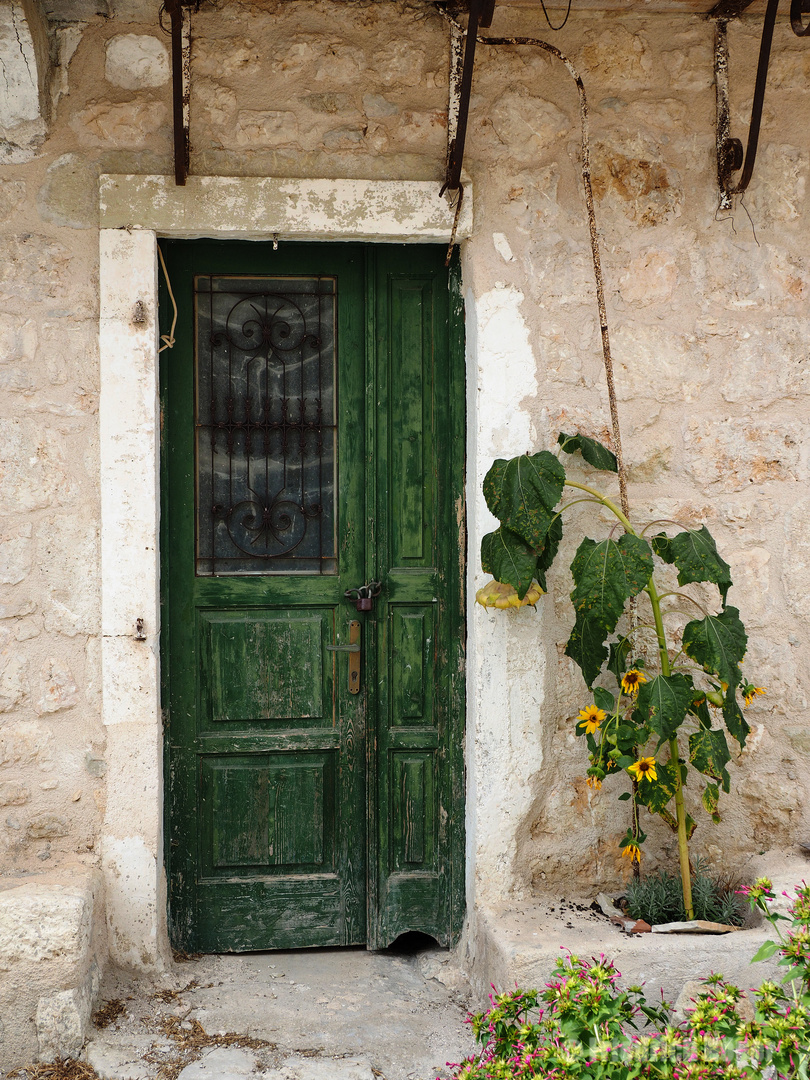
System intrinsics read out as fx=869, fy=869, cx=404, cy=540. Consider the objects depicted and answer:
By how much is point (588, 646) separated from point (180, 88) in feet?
6.43

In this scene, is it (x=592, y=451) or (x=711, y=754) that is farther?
(x=592, y=451)

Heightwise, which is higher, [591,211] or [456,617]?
[591,211]

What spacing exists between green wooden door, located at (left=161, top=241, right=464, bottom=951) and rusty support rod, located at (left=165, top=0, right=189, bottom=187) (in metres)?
0.29

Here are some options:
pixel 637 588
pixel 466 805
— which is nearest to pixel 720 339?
pixel 637 588

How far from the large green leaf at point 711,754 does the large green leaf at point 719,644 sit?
0.50 feet

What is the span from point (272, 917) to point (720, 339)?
2370 millimetres

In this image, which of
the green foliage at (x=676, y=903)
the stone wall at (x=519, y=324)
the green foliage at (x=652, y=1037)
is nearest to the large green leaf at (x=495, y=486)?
the stone wall at (x=519, y=324)

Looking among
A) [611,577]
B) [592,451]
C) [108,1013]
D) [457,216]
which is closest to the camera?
[611,577]

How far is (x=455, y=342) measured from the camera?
2.85 m

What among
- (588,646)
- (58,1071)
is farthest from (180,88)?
(58,1071)

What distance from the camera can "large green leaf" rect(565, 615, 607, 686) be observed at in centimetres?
234

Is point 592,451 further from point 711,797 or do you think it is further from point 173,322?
point 173,322

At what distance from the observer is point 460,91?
2578mm

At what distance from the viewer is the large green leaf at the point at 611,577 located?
2232mm
